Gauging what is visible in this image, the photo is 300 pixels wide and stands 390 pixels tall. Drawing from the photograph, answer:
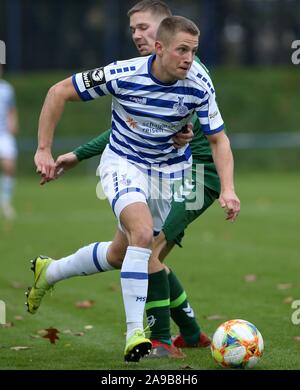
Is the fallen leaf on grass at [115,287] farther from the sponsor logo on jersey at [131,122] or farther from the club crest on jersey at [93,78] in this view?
the club crest on jersey at [93,78]

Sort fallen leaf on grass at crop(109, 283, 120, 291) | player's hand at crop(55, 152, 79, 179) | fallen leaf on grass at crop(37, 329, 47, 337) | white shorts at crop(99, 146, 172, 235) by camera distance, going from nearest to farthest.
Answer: white shorts at crop(99, 146, 172, 235) → player's hand at crop(55, 152, 79, 179) → fallen leaf on grass at crop(37, 329, 47, 337) → fallen leaf on grass at crop(109, 283, 120, 291)

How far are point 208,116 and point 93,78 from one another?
733 mm

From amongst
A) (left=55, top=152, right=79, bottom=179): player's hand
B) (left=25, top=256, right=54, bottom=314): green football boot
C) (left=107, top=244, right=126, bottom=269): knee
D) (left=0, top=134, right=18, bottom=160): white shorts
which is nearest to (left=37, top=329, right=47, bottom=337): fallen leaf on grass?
(left=25, top=256, right=54, bottom=314): green football boot

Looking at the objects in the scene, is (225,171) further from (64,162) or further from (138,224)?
(64,162)

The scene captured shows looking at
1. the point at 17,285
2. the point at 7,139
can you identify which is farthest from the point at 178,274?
the point at 7,139

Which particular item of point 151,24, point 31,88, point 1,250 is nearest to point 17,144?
point 31,88

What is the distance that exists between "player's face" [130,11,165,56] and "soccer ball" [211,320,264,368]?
6.48ft

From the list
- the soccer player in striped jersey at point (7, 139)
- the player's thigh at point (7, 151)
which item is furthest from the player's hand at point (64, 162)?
the player's thigh at point (7, 151)

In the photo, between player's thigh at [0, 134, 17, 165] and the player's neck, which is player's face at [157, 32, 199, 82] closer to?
the player's neck

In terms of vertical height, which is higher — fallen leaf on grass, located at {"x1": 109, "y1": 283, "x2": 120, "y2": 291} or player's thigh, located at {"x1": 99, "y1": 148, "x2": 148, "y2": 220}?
fallen leaf on grass, located at {"x1": 109, "y1": 283, "x2": 120, "y2": 291}

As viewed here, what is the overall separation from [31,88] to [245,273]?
18.4 meters

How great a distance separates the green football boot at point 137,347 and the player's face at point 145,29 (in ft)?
6.50

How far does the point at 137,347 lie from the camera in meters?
5.50

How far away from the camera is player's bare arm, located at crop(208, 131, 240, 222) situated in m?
5.86
